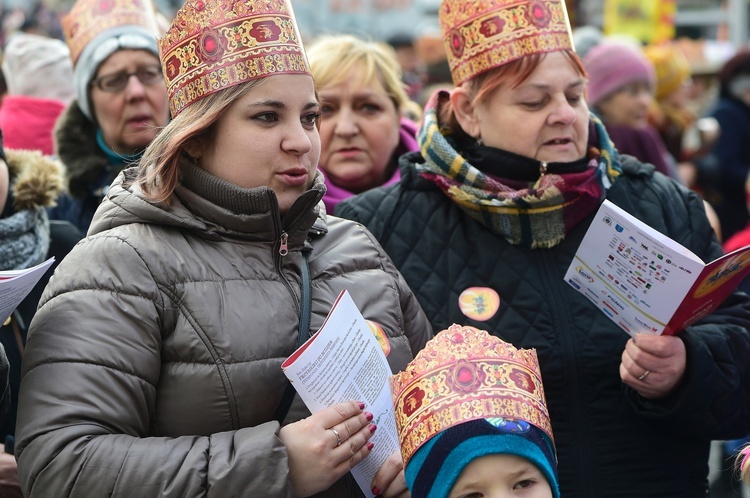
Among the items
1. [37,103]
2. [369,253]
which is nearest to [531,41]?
[369,253]

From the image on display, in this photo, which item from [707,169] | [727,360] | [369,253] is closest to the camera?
[369,253]

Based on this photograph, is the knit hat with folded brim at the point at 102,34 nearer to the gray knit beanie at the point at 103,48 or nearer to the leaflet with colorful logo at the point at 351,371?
the gray knit beanie at the point at 103,48

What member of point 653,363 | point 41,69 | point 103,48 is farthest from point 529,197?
point 41,69

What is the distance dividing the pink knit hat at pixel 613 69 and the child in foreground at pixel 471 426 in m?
4.26

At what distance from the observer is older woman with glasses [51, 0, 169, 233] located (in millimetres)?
4383

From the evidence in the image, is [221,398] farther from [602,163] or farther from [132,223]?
[602,163]

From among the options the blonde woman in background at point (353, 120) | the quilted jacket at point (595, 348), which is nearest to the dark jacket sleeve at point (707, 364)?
the quilted jacket at point (595, 348)

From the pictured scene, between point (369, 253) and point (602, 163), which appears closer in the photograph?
point (369, 253)

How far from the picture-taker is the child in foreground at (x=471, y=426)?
2.34m

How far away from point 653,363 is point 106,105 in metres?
2.69

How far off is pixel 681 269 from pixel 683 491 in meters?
0.89

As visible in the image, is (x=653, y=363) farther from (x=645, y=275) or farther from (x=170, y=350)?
(x=170, y=350)

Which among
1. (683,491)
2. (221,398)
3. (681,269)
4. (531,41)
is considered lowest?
(683,491)

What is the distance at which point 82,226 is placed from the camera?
4316 mm
